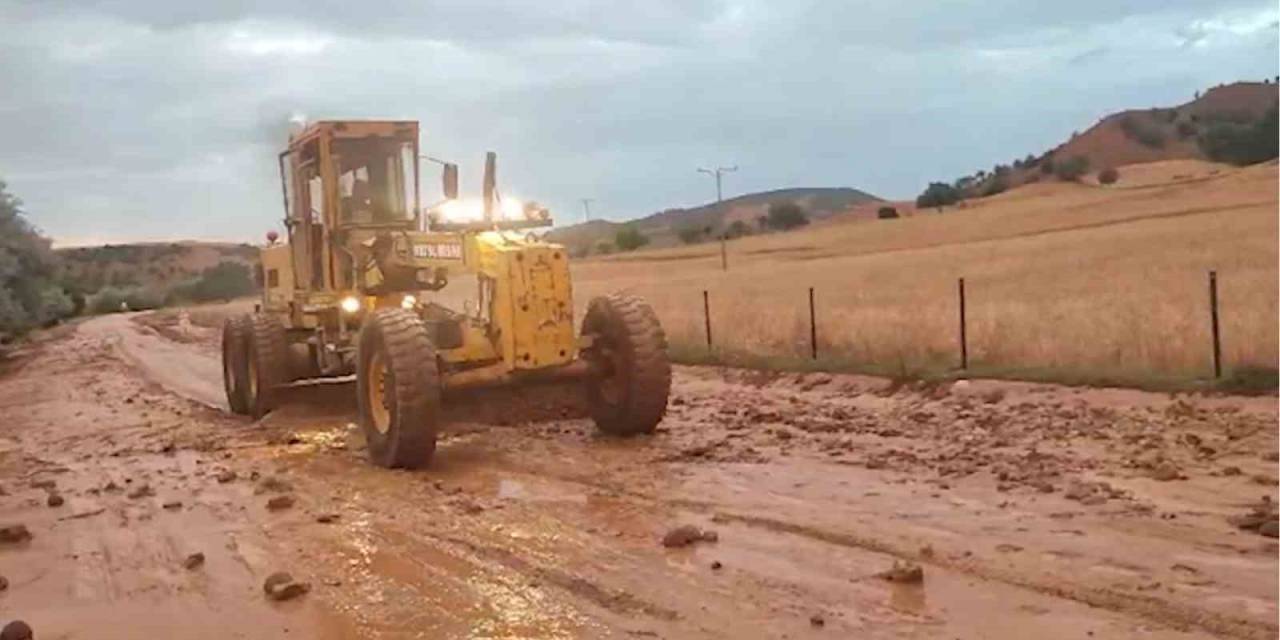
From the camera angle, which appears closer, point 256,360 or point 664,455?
point 664,455

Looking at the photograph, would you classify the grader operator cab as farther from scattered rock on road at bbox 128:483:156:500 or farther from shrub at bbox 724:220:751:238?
shrub at bbox 724:220:751:238

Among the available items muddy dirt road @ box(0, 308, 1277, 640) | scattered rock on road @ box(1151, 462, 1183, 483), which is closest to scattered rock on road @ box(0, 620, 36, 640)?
muddy dirt road @ box(0, 308, 1277, 640)

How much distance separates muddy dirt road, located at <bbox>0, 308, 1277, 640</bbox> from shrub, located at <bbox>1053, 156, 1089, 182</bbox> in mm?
89969

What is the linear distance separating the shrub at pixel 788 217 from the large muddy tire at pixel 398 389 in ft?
294

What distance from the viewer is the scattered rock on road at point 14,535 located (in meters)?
9.47

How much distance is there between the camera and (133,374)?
25.8 metres

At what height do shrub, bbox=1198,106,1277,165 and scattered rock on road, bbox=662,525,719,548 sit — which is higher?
shrub, bbox=1198,106,1277,165

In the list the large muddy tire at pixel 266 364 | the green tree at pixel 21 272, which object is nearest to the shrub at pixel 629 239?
the green tree at pixel 21 272

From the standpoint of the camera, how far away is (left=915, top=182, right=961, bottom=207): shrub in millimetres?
99562

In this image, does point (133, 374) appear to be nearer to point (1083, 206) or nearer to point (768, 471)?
point (768, 471)

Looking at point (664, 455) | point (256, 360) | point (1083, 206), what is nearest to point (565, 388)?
point (664, 455)

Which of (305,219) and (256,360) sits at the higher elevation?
(305,219)

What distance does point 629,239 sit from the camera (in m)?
96.6

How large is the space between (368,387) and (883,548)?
5.77m
